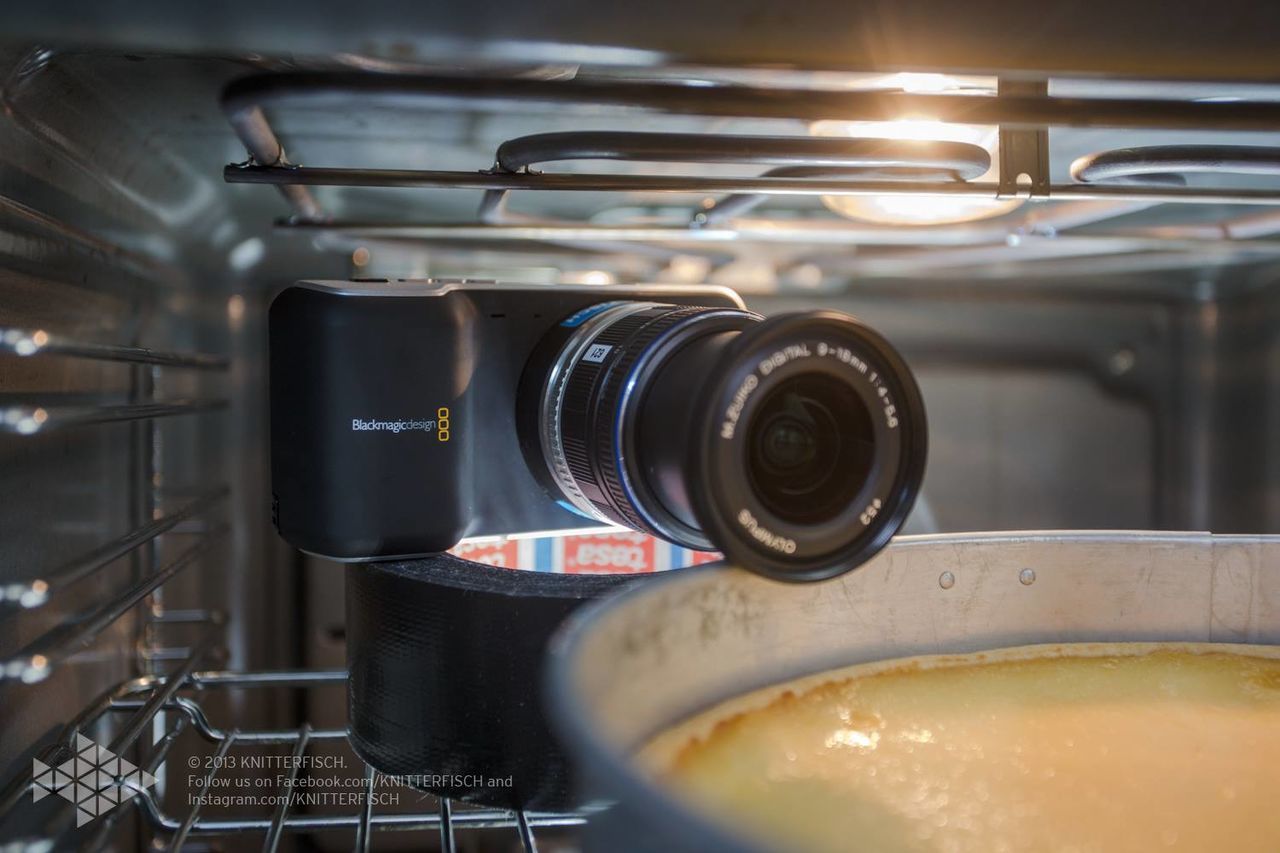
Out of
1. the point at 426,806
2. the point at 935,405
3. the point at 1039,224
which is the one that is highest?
the point at 1039,224

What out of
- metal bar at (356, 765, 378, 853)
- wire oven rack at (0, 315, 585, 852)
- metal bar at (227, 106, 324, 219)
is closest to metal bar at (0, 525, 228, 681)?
wire oven rack at (0, 315, 585, 852)

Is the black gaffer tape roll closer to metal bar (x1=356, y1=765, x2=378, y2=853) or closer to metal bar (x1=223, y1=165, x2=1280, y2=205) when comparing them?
metal bar (x1=356, y1=765, x2=378, y2=853)

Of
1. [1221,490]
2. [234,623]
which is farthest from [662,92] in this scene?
[1221,490]

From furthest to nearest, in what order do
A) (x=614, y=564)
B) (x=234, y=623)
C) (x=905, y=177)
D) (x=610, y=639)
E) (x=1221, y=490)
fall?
(x=1221, y=490)
(x=234, y=623)
(x=614, y=564)
(x=905, y=177)
(x=610, y=639)

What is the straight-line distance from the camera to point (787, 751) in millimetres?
361

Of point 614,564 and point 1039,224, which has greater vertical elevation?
point 1039,224

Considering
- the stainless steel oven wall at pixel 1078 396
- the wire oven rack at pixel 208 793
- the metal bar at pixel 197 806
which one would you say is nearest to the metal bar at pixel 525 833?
the wire oven rack at pixel 208 793

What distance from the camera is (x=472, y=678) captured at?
0.41 meters

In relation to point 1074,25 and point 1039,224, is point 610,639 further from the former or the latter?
point 1039,224

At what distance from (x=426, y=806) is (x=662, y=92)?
351mm

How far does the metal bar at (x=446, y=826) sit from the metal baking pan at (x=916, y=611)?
10 cm

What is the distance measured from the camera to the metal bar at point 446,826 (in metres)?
0.39

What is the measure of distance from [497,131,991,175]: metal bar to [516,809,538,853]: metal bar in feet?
0.85

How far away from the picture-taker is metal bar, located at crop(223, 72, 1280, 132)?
37 cm
